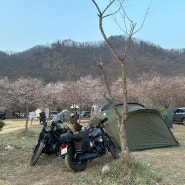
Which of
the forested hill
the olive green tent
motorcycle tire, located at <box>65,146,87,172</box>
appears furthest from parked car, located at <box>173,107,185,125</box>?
the forested hill

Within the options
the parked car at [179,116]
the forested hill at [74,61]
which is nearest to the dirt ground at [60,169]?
the parked car at [179,116]

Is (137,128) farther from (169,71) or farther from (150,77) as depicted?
(169,71)

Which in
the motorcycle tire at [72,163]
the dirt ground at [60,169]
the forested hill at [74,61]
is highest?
the forested hill at [74,61]

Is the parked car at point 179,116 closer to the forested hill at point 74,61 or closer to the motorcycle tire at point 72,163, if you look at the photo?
the motorcycle tire at point 72,163

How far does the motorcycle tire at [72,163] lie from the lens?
23.0 feet

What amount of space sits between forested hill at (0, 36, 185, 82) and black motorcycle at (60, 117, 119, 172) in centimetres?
4884

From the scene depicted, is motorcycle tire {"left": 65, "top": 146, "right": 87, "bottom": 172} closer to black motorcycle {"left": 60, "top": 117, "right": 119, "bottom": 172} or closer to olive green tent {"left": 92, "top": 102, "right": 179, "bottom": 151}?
black motorcycle {"left": 60, "top": 117, "right": 119, "bottom": 172}

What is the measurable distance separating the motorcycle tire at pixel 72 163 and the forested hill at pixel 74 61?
49598 mm

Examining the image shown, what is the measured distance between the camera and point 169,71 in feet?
208

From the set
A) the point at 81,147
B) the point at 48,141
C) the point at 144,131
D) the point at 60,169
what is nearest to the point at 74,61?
the point at 144,131

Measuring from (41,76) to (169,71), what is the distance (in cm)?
2679

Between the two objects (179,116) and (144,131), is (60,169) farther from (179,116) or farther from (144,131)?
(179,116)

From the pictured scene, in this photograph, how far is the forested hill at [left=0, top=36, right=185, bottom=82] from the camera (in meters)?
63.9

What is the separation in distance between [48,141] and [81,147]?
1253 mm
